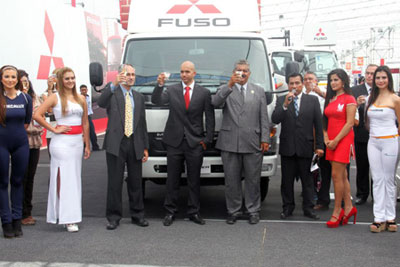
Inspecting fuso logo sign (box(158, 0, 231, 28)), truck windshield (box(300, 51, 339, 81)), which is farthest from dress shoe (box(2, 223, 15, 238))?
truck windshield (box(300, 51, 339, 81))

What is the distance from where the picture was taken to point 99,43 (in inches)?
737

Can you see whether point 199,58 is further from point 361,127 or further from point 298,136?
point 361,127

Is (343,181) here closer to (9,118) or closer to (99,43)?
(9,118)

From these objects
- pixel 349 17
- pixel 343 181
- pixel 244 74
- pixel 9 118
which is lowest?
pixel 343 181

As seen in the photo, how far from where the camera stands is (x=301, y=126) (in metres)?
6.91

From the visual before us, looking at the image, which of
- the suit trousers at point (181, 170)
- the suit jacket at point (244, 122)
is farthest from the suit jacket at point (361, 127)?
the suit trousers at point (181, 170)

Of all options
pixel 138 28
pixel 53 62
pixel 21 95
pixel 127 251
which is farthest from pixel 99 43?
pixel 127 251

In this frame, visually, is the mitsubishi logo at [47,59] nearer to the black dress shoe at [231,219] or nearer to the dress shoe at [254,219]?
the black dress shoe at [231,219]

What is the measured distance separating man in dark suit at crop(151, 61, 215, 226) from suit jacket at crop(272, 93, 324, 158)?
947 millimetres

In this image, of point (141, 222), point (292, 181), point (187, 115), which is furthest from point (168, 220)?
point (292, 181)

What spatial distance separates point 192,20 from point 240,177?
2.42 m

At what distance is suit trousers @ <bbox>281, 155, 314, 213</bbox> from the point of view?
6.98 metres

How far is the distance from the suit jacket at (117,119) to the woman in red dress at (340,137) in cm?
228

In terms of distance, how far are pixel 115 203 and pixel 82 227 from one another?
0.49m
